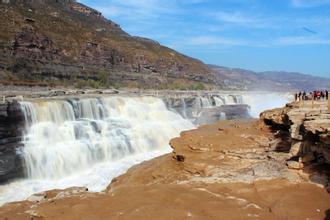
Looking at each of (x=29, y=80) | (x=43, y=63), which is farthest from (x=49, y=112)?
(x=43, y=63)

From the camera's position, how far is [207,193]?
33.1 ft

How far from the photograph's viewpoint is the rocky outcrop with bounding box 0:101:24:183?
808 inches

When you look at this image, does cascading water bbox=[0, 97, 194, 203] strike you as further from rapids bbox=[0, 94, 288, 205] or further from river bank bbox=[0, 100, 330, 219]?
river bank bbox=[0, 100, 330, 219]

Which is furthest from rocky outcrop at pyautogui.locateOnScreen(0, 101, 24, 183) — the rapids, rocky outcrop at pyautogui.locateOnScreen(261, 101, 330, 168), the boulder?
the boulder

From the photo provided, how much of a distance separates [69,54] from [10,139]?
44692mm

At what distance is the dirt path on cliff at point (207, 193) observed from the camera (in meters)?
8.83

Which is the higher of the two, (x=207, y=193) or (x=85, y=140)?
(x=207, y=193)

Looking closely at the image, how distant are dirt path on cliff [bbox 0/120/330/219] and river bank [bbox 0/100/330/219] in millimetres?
20

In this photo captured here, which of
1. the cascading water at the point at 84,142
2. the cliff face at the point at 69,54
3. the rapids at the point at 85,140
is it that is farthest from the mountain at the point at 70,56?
the cascading water at the point at 84,142

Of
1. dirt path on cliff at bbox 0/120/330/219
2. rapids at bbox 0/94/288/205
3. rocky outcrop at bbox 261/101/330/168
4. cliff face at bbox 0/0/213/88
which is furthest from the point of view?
cliff face at bbox 0/0/213/88

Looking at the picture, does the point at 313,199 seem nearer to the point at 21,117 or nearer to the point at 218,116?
the point at 21,117

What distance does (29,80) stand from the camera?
5075cm

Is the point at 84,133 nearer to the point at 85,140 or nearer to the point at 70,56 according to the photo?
the point at 85,140

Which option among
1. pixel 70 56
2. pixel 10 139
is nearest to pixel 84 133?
pixel 10 139
